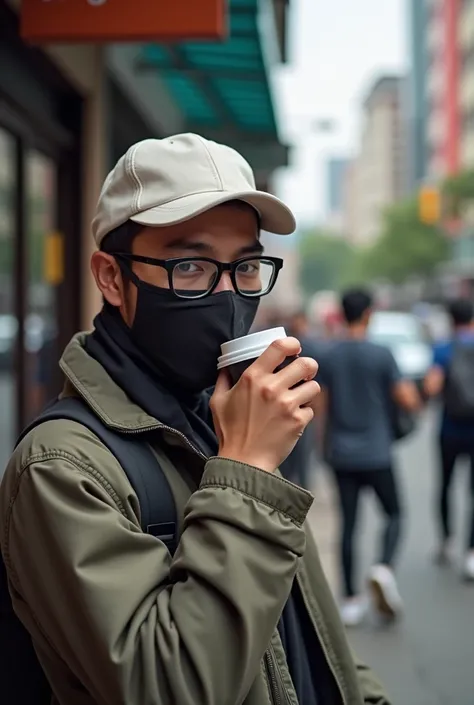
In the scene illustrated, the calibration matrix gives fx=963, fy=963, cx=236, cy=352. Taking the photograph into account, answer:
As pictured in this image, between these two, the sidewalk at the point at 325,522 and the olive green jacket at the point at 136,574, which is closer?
the olive green jacket at the point at 136,574

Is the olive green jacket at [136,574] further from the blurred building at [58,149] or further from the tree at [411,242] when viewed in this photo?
the tree at [411,242]

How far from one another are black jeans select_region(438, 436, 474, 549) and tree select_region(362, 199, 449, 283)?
61915mm

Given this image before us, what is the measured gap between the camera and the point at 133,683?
140 centimetres

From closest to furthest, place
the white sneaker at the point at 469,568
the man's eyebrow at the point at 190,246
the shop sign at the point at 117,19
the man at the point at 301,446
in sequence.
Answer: the man's eyebrow at the point at 190,246 → the shop sign at the point at 117,19 → the white sneaker at the point at 469,568 → the man at the point at 301,446

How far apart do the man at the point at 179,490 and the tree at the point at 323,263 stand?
530 feet

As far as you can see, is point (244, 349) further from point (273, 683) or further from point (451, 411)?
point (451, 411)

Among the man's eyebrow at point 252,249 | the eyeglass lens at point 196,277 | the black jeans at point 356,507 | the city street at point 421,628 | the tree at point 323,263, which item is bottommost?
the city street at point 421,628

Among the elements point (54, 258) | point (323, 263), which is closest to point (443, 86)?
point (54, 258)

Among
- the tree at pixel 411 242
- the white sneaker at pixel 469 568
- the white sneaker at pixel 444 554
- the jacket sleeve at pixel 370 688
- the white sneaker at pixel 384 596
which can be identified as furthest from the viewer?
the tree at pixel 411 242

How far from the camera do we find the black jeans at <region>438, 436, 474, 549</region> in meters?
7.42

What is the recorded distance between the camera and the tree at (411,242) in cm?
6838

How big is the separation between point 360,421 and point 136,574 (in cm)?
501

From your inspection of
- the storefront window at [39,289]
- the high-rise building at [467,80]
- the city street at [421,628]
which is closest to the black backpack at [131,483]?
the city street at [421,628]

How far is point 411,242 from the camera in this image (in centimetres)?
6919
